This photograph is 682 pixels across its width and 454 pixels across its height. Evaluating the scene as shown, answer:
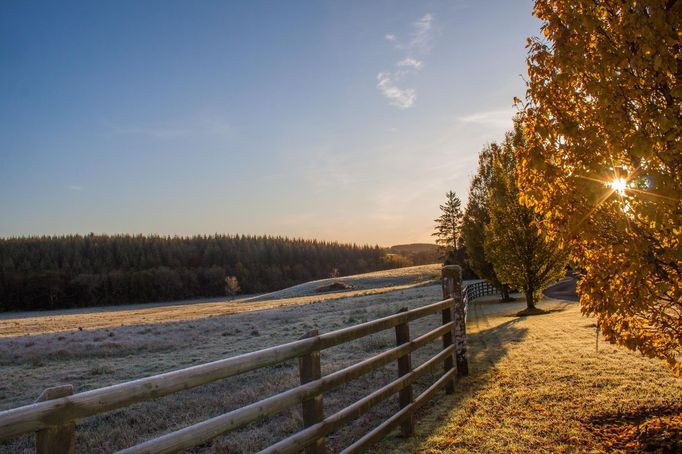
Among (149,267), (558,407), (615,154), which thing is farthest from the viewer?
(149,267)

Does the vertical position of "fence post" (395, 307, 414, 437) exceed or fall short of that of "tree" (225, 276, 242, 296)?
it exceeds it

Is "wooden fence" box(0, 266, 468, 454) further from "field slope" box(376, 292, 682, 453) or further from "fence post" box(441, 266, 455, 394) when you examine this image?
"field slope" box(376, 292, 682, 453)

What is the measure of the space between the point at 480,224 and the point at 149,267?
110690mm

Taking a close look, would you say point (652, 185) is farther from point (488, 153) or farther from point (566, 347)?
point (488, 153)

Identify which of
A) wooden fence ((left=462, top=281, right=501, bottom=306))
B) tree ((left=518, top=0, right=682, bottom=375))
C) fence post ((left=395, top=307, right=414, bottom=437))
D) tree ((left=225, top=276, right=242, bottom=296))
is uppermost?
tree ((left=518, top=0, right=682, bottom=375))

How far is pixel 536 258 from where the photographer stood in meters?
25.4

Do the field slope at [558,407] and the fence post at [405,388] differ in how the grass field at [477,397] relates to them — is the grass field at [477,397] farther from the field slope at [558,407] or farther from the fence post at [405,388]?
the fence post at [405,388]

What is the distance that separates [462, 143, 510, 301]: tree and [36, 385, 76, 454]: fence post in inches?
1261

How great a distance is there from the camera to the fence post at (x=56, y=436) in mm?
2678

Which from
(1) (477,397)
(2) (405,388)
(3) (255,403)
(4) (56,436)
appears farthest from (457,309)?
(4) (56,436)

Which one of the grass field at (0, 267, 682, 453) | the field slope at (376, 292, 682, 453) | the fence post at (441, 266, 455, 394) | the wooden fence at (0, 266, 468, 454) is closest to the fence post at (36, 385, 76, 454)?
the wooden fence at (0, 266, 468, 454)

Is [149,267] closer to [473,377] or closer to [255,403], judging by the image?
[473,377]

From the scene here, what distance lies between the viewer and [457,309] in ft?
32.7

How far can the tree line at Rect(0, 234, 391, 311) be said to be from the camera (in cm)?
10781
